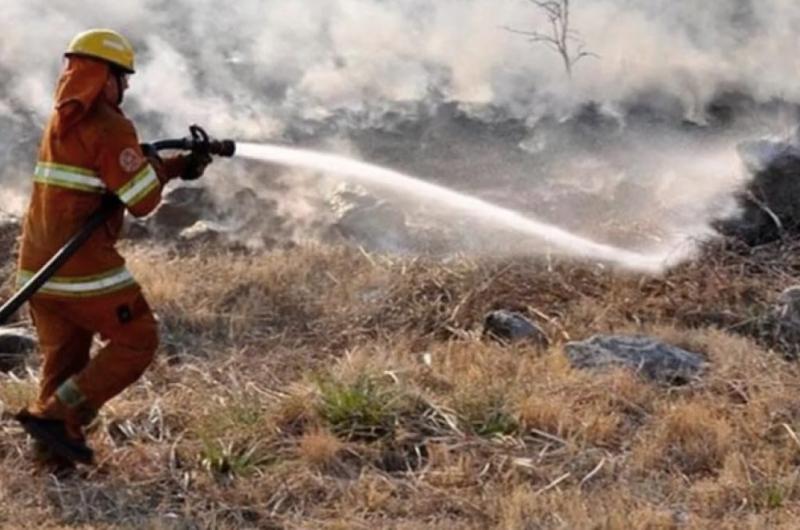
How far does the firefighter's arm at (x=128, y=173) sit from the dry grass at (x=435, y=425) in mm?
891

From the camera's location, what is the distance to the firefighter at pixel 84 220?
4668 millimetres

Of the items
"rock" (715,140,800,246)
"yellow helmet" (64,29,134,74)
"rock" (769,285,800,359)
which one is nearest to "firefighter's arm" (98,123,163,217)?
"yellow helmet" (64,29,134,74)

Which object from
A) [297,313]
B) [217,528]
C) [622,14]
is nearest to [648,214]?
[297,313]

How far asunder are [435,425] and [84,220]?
4.81 feet

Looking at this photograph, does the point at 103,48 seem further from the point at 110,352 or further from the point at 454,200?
the point at 454,200

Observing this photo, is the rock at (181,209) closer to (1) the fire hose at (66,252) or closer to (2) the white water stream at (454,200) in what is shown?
(2) the white water stream at (454,200)

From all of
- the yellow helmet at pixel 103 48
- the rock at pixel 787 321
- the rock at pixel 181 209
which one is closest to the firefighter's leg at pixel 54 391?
the yellow helmet at pixel 103 48

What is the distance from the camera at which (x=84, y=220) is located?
4742 mm

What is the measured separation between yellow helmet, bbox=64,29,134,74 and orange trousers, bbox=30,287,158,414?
2.57 ft

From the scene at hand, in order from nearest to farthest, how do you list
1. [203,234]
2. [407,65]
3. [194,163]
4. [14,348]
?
[194,163] < [14,348] < [203,234] < [407,65]

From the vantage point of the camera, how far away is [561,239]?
815 cm

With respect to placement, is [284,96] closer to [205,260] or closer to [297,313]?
[205,260]

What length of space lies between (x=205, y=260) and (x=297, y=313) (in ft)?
3.62

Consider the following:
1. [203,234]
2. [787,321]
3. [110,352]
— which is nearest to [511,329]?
[787,321]
